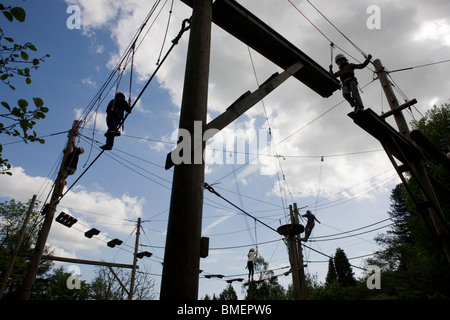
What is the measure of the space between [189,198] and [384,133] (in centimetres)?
544

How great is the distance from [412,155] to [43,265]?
46.1 m

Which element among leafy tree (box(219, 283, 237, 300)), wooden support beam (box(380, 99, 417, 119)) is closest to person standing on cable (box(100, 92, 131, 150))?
wooden support beam (box(380, 99, 417, 119))

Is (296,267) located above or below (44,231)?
below

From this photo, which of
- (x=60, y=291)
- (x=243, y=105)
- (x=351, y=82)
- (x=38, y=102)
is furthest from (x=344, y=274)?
(x=38, y=102)

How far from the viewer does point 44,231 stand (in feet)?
25.3

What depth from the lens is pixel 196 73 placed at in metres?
2.49

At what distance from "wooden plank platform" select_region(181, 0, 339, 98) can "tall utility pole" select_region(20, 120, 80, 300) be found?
762cm

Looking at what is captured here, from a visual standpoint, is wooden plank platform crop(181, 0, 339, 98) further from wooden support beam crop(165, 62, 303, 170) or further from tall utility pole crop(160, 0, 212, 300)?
tall utility pole crop(160, 0, 212, 300)

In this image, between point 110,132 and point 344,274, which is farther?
point 344,274

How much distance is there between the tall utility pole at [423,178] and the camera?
216 inches

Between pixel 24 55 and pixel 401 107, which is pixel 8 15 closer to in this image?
pixel 24 55
